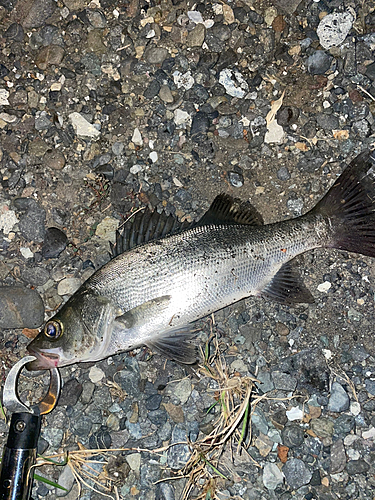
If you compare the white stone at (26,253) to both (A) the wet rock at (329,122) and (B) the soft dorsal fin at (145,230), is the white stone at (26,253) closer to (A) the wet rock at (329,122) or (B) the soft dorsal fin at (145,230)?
(B) the soft dorsal fin at (145,230)

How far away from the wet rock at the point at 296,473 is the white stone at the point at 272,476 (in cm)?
5

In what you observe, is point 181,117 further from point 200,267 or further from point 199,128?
point 200,267

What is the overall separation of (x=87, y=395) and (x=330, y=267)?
238 cm

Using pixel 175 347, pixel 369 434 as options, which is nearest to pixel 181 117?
pixel 175 347

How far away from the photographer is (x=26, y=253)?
14.0ft

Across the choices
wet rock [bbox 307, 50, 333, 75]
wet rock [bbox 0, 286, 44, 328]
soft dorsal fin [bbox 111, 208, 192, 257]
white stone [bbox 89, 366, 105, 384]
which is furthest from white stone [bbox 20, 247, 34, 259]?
wet rock [bbox 307, 50, 333, 75]

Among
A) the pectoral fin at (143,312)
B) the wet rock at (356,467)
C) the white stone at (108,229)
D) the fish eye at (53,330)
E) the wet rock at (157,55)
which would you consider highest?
the wet rock at (157,55)

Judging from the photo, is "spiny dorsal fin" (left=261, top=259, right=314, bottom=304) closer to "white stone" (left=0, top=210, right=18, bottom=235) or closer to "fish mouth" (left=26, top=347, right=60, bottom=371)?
"fish mouth" (left=26, top=347, right=60, bottom=371)

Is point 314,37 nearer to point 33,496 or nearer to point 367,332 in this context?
point 367,332

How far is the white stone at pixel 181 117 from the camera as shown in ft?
14.3

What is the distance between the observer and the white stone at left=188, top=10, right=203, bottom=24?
4.41m

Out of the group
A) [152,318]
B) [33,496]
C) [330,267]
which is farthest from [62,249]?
[330,267]

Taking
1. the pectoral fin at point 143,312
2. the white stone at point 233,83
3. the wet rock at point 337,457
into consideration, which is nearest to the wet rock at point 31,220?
the pectoral fin at point 143,312

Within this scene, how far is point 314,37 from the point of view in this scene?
4.35 meters
